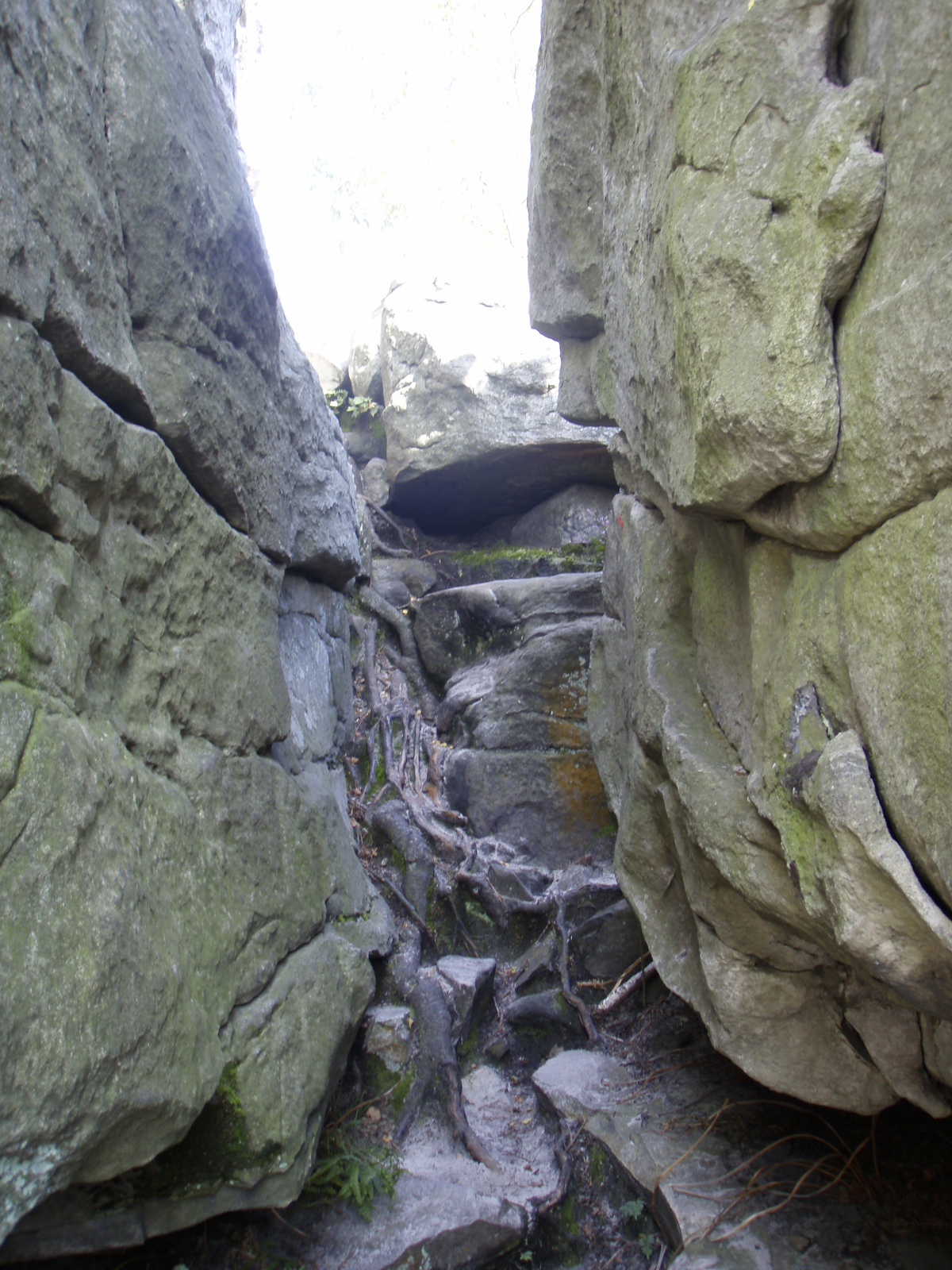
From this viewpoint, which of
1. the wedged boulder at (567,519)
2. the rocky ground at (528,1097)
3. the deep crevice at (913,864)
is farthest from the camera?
the wedged boulder at (567,519)

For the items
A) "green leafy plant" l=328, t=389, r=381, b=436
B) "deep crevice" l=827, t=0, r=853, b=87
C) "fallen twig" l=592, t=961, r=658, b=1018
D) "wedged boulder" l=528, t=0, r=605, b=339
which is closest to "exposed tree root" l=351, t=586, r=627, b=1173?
"fallen twig" l=592, t=961, r=658, b=1018

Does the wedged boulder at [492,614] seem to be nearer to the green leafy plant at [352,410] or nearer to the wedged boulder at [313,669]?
the wedged boulder at [313,669]

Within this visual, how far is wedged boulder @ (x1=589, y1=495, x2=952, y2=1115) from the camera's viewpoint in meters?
2.32

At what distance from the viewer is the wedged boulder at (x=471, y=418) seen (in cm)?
1045

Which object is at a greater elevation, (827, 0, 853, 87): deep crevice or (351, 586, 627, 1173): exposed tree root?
(827, 0, 853, 87): deep crevice

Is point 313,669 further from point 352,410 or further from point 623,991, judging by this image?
point 352,410

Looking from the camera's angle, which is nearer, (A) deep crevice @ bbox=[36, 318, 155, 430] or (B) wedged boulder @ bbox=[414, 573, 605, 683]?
(A) deep crevice @ bbox=[36, 318, 155, 430]

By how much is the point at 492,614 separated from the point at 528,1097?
468cm

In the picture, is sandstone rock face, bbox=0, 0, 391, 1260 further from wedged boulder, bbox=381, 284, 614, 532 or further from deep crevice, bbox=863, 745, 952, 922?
wedged boulder, bbox=381, 284, 614, 532

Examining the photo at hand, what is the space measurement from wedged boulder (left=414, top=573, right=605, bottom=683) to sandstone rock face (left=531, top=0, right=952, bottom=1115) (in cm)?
398

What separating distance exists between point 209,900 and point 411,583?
273 inches

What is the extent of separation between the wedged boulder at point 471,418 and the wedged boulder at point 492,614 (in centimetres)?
232

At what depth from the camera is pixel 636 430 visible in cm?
462

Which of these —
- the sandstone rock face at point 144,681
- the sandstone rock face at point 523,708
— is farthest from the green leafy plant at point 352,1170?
the sandstone rock face at point 523,708
